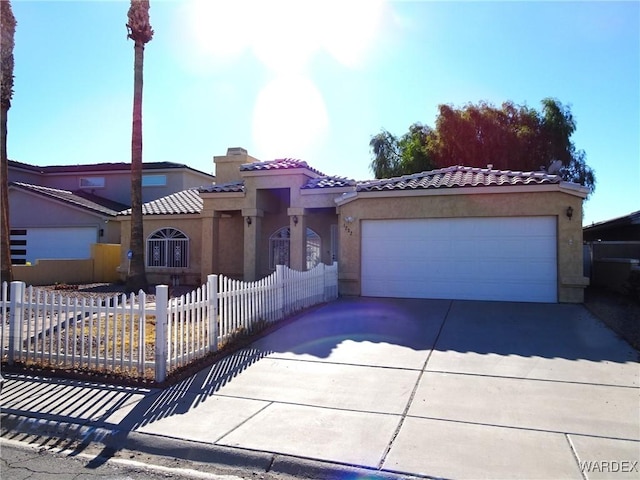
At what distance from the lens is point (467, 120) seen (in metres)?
30.8

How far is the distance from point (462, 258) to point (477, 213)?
4.20 feet

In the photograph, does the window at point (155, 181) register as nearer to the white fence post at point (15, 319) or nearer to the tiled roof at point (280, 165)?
the tiled roof at point (280, 165)

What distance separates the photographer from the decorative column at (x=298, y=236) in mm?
16500

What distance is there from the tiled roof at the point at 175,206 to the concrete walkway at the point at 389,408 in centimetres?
1241

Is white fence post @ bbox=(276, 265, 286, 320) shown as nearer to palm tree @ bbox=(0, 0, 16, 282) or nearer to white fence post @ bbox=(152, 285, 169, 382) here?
white fence post @ bbox=(152, 285, 169, 382)

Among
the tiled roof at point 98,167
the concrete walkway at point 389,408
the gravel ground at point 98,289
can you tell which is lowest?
the concrete walkway at point 389,408

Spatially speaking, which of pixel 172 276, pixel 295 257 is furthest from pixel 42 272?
pixel 295 257

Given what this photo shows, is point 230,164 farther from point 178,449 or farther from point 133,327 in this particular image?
point 178,449

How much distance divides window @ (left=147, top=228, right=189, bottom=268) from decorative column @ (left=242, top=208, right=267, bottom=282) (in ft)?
11.8

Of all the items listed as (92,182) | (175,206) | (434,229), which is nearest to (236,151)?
(175,206)

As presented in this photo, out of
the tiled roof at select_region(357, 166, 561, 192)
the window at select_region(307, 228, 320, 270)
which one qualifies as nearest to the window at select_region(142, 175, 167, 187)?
the window at select_region(307, 228, 320, 270)

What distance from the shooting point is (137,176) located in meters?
15.7

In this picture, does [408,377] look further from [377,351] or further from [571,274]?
[571,274]

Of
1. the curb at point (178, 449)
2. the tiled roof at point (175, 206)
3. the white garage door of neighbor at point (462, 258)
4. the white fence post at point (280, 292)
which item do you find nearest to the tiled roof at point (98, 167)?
the tiled roof at point (175, 206)
